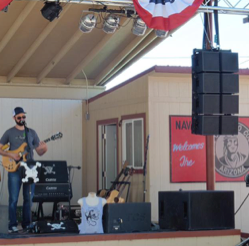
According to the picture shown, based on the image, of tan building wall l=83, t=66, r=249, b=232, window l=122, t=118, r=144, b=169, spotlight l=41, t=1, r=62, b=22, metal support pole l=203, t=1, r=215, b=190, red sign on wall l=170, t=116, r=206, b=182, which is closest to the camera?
spotlight l=41, t=1, r=62, b=22

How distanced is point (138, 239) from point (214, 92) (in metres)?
2.34

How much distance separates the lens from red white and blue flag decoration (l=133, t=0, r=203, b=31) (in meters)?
7.61

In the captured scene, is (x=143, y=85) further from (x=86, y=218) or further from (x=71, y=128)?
(x=71, y=128)

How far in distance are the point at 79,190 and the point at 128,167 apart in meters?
2.73

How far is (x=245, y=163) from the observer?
9.97 metres

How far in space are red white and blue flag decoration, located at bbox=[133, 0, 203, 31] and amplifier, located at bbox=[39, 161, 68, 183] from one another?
4.18m

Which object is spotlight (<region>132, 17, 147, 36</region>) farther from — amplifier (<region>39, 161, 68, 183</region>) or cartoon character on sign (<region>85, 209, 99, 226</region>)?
amplifier (<region>39, 161, 68, 183</region>)

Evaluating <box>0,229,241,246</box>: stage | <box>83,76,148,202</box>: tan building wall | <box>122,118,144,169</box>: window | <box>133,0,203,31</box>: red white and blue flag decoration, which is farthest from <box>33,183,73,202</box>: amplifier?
<box>133,0,203,31</box>: red white and blue flag decoration

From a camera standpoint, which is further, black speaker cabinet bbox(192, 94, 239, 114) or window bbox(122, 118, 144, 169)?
window bbox(122, 118, 144, 169)

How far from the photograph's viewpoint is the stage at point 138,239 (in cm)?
746

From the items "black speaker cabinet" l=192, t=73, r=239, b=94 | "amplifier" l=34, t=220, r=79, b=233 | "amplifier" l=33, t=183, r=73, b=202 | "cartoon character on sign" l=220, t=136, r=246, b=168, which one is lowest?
"amplifier" l=34, t=220, r=79, b=233

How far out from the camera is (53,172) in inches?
422

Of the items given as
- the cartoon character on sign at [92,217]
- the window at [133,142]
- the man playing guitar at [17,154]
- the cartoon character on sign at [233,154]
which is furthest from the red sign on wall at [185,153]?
the man playing guitar at [17,154]

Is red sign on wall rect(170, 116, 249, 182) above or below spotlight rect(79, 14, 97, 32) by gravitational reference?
below
